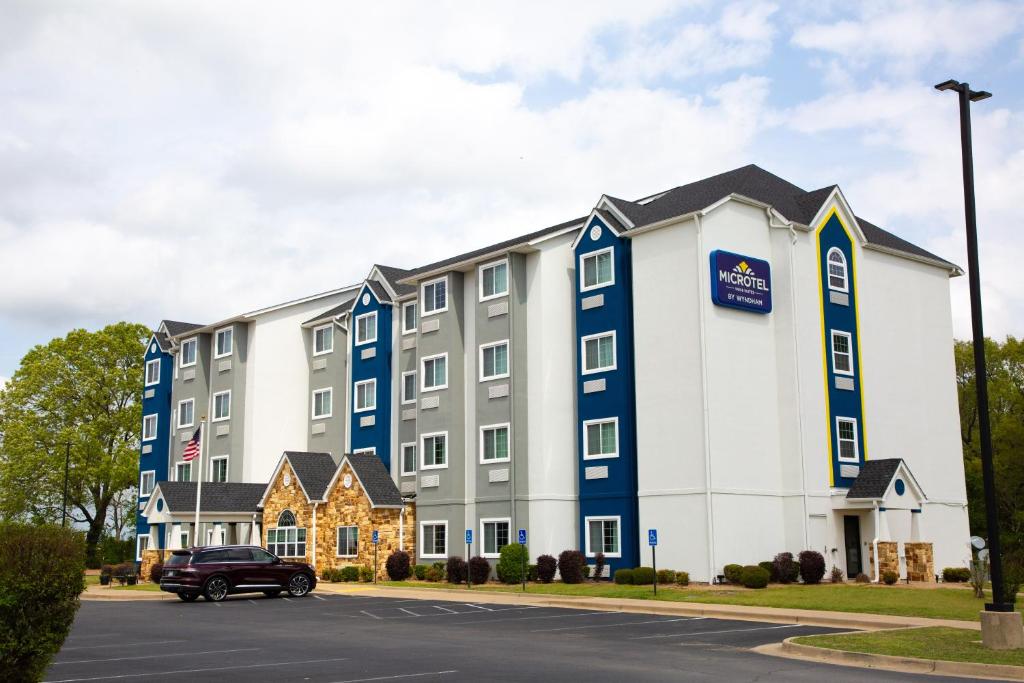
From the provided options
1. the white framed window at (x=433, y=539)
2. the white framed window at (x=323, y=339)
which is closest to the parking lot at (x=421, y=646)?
the white framed window at (x=433, y=539)

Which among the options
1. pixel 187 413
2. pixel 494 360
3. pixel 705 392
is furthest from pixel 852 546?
pixel 187 413

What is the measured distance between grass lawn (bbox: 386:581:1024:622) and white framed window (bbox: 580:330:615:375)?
808cm

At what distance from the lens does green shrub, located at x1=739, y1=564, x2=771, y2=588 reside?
33.6 meters

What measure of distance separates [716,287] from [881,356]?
9043mm

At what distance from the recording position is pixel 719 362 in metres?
36.6

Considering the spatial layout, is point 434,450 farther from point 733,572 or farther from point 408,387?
point 733,572

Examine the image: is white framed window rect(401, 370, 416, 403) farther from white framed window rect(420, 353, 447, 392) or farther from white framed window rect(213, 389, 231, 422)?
white framed window rect(213, 389, 231, 422)

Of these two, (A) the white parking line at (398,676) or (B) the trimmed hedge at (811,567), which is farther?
(B) the trimmed hedge at (811,567)

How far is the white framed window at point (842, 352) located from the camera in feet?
130

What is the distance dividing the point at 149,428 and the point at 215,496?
15.1 m

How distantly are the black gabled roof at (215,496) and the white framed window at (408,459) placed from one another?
9473 mm

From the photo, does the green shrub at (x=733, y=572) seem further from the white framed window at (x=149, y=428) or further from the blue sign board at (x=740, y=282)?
the white framed window at (x=149, y=428)

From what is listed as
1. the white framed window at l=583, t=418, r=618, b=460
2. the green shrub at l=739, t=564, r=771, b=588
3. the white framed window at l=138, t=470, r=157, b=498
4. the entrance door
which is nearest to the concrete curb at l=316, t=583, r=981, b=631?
the green shrub at l=739, t=564, r=771, b=588

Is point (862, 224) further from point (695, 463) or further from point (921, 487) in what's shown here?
point (695, 463)
